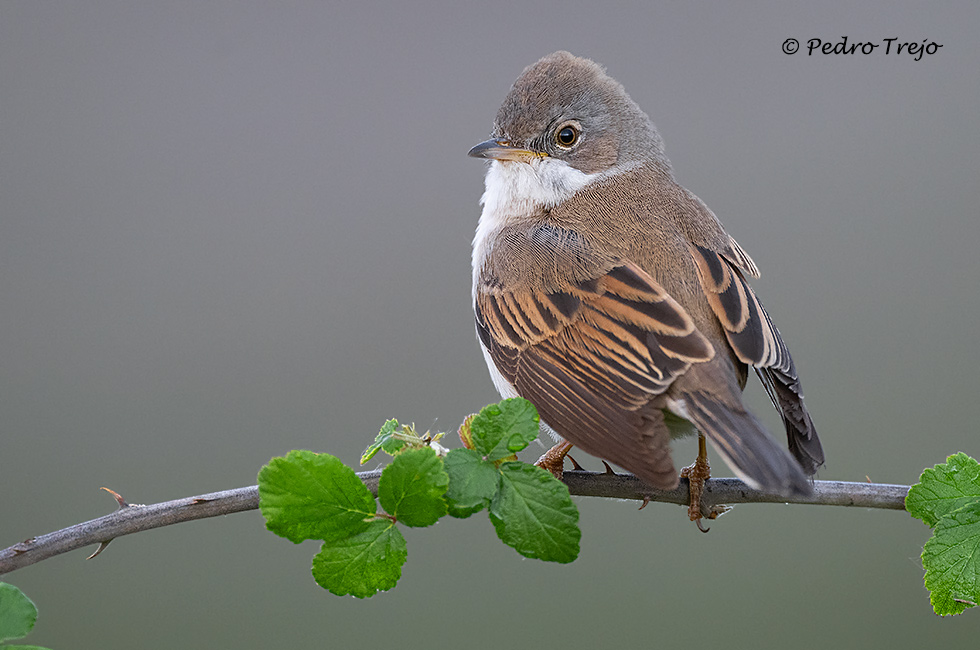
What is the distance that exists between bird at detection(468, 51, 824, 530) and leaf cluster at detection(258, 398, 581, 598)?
409 millimetres

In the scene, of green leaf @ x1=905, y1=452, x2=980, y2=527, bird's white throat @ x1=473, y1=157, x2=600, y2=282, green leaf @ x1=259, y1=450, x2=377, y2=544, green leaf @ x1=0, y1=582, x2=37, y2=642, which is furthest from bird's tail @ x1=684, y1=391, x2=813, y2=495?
green leaf @ x1=0, y1=582, x2=37, y2=642

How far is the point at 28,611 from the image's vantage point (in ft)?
4.66

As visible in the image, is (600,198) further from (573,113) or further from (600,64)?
(600,64)

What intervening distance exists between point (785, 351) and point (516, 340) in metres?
0.80

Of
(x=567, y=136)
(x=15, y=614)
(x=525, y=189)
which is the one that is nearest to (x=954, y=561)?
(x=15, y=614)

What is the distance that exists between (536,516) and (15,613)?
0.89 metres

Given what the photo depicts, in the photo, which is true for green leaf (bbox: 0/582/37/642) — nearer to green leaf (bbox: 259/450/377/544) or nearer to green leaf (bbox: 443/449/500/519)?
green leaf (bbox: 259/450/377/544)

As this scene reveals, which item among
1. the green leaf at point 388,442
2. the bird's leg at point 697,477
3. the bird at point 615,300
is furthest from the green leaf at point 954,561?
the green leaf at point 388,442

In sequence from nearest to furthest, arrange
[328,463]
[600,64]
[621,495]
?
[328,463] → [621,495] → [600,64]

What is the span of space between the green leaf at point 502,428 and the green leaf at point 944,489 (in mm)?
829

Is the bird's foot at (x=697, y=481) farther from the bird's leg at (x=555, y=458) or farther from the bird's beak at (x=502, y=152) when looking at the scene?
the bird's beak at (x=502, y=152)

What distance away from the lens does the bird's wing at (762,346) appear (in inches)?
91.0

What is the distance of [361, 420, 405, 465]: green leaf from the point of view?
1.85 m

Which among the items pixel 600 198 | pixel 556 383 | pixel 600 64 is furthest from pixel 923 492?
pixel 600 64
